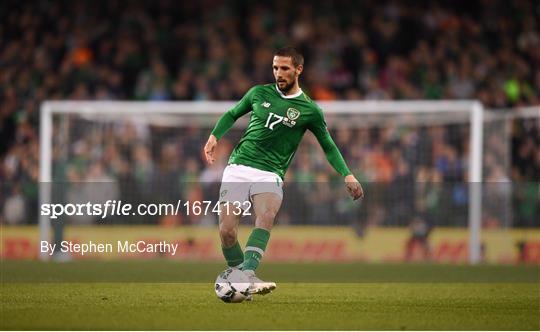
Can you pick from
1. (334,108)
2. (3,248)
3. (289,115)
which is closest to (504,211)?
(334,108)

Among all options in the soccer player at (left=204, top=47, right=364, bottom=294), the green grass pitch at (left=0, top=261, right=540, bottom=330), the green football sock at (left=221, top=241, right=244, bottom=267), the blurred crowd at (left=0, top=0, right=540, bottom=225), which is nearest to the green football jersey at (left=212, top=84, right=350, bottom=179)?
the soccer player at (left=204, top=47, right=364, bottom=294)

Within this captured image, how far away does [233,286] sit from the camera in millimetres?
9781

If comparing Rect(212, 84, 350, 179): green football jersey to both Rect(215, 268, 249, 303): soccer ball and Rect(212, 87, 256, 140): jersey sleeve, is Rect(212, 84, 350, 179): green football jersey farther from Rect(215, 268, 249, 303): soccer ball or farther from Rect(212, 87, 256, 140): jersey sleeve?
Rect(215, 268, 249, 303): soccer ball

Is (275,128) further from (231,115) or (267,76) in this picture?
(267,76)

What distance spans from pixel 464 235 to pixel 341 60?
5937mm

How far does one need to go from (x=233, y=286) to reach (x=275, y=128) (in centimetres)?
153

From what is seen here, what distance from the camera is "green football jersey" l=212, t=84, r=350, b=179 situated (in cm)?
→ 1024

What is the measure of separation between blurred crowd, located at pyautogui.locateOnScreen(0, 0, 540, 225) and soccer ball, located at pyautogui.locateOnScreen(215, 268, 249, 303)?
29.1ft

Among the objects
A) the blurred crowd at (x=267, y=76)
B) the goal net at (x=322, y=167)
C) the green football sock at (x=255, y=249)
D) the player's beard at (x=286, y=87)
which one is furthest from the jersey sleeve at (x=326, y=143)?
the blurred crowd at (x=267, y=76)

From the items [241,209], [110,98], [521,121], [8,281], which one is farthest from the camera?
[110,98]

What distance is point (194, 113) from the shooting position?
2048 centimetres

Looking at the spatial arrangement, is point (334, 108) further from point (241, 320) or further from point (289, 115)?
point (241, 320)

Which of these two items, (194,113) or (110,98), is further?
(110,98)

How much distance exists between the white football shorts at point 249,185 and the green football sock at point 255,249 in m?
0.37
